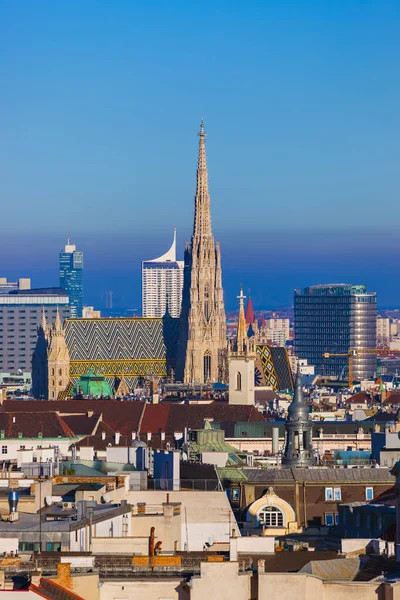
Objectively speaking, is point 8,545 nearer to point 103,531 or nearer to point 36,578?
point 103,531

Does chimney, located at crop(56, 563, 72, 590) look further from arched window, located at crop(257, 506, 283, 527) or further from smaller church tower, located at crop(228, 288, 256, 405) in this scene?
smaller church tower, located at crop(228, 288, 256, 405)

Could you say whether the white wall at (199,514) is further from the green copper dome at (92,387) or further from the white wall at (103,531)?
the green copper dome at (92,387)

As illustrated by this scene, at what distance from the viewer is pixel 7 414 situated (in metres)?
115

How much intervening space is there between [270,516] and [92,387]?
140 meters

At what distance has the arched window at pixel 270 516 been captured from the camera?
50.7m

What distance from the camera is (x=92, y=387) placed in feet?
627

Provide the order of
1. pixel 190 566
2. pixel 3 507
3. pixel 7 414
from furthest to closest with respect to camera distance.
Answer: pixel 7 414, pixel 3 507, pixel 190 566

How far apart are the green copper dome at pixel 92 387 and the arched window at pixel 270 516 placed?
A: 13434cm

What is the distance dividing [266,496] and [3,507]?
13.6 meters

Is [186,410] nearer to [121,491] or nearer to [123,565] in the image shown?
[121,491]

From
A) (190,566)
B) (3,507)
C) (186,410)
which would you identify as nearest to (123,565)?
(190,566)

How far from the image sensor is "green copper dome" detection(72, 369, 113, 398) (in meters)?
189

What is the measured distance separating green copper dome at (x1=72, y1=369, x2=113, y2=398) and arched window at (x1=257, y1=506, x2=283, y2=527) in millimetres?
134343

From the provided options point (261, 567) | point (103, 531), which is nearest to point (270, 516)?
point (103, 531)
